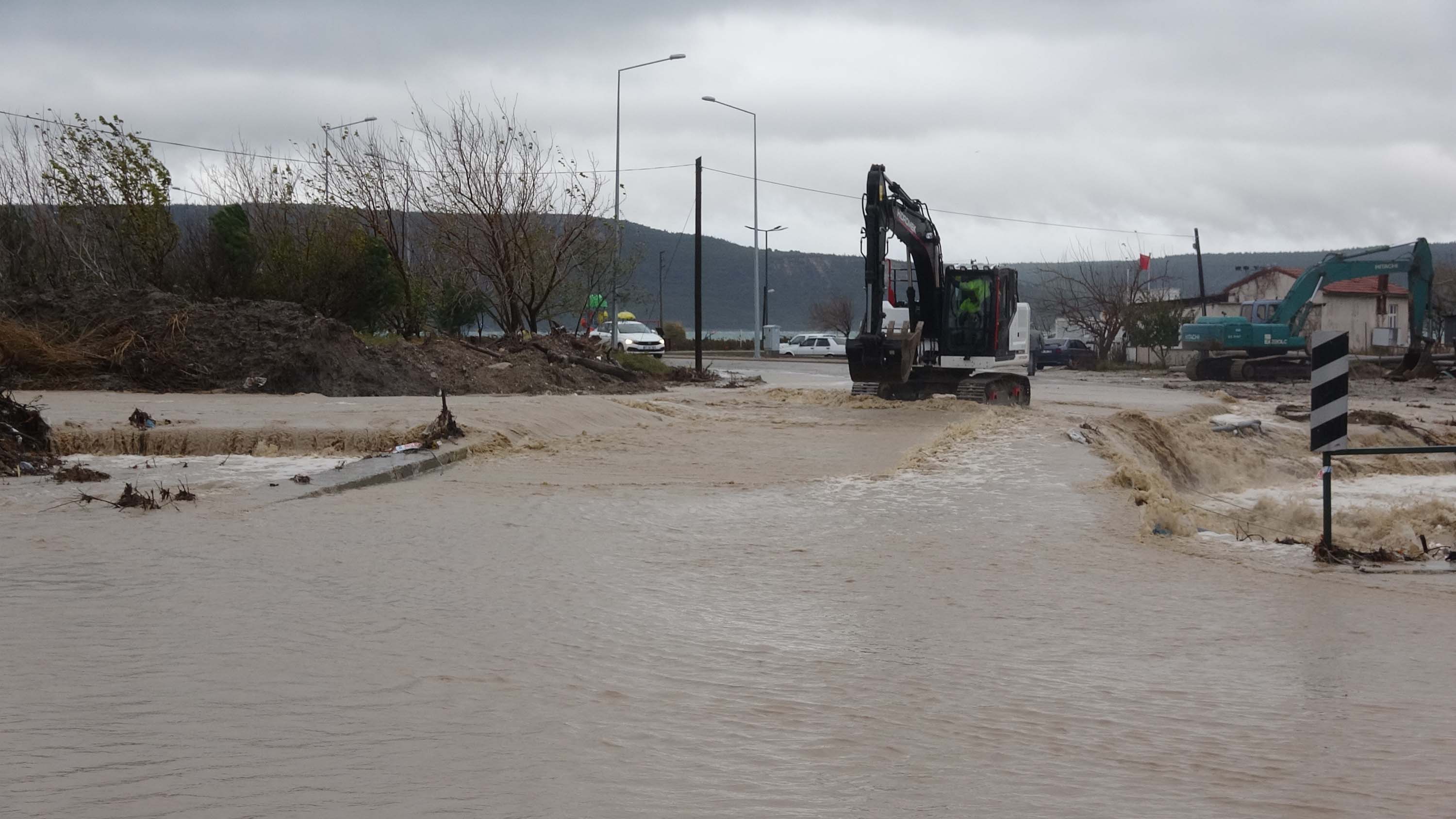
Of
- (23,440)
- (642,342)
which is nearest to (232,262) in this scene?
(23,440)

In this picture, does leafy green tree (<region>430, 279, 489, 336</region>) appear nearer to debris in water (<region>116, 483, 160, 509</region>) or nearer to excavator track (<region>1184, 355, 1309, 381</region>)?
excavator track (<region>1184, 355, 1309, 381</region>)

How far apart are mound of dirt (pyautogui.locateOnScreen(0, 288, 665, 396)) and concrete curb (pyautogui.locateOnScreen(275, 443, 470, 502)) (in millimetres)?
5675

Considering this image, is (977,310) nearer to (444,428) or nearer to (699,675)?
(444,428)

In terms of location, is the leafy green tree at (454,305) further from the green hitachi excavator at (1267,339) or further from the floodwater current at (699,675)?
the floodwater current at (699,675)

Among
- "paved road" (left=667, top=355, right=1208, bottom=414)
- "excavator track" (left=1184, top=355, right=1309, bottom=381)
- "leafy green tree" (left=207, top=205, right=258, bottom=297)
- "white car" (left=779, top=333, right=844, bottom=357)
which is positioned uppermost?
"leafy green tree" (left=207, top=205, right=258, bottom=297)

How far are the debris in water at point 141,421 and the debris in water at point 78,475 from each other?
293cm

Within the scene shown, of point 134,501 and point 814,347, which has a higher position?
point 814,347

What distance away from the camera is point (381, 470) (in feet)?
41.6

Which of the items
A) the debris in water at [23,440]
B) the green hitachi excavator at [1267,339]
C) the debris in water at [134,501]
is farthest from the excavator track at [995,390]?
the green hitachi excavator at [1267,339]

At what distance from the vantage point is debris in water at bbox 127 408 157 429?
15125 mm

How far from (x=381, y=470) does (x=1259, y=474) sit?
13.4 metres

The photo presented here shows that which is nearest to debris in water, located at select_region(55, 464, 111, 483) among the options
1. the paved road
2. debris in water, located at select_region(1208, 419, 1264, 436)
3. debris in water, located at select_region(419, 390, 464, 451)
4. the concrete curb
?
the concrete curb

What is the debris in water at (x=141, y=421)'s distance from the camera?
1512 cm

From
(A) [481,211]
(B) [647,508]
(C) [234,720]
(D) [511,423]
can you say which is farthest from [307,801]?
(A) [481,211]
